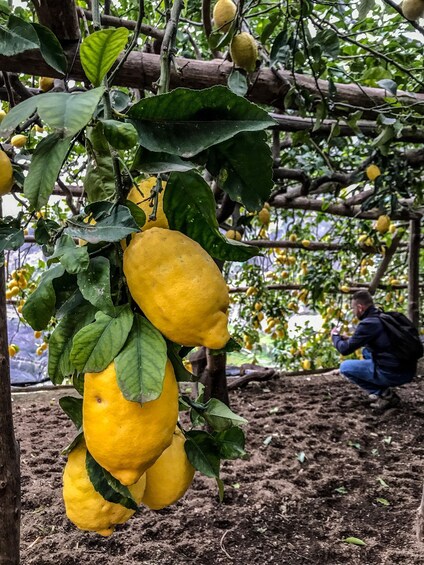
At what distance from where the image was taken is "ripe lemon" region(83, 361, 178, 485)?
560 millimetres

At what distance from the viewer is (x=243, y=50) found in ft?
4.68

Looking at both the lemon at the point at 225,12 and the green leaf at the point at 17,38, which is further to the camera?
the lemon at the point at 225,12

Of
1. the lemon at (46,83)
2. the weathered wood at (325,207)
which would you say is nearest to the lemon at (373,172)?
the weathered wood at (325,207)

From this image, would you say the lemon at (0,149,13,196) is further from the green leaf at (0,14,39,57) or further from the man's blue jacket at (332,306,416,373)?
the man's blue jacket at (332,306,416,373)

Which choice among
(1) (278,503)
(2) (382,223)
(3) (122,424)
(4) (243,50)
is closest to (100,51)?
(3) (122,424)

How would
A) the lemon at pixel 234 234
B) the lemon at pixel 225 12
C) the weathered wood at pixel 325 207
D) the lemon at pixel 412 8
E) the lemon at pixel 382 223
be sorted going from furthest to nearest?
the weathered wood at pixel 325 207 → the lemon at pixel 382 223 → the lemon at pixel 234 234 → the lemon at pixel 225 12 → the lemon at pixel 412 8

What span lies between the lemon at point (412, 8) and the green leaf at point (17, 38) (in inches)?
53.3

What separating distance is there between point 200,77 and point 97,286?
1.49 metres

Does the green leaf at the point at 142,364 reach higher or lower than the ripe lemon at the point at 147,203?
lower

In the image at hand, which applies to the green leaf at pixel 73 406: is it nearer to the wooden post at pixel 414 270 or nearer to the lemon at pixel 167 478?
the lemon at pixel 167 478

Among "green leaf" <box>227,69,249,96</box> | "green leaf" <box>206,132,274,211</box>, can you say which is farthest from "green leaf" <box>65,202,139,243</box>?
"green leaf" <box>227,69,249,96</box>

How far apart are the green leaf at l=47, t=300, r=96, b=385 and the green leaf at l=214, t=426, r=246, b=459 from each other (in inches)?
10.6

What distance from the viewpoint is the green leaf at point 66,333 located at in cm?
63

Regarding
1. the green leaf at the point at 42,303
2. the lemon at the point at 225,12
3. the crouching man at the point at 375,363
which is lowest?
the crouching man at the point at 375,363
